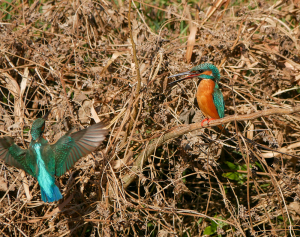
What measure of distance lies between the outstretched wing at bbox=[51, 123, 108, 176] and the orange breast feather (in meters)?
1.01

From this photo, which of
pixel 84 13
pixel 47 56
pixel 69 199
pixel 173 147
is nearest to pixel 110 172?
pixel 69 199

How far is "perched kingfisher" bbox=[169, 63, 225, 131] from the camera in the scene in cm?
313

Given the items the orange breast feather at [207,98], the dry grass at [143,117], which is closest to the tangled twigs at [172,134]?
the dry grass at [143,117]

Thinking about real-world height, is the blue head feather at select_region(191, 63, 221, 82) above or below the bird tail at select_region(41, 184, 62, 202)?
above

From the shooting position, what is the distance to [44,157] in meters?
2.76

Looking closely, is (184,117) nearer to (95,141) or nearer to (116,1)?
(95,141)

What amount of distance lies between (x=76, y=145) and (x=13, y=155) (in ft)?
1.78

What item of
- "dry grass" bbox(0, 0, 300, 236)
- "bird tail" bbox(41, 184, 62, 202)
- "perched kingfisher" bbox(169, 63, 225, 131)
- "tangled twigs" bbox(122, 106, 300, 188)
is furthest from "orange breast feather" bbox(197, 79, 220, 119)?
"bird tail" bbox(41, 184, 62, 202)

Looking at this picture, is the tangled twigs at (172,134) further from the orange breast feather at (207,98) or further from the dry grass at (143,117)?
the orange breast feather at (207,98)

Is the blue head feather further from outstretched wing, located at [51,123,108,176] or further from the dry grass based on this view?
outstretched wing, located at [51,123,108,176]

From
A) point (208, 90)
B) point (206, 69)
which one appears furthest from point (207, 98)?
point (206, 69)

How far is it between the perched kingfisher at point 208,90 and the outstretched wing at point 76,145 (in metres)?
1.00

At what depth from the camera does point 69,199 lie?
293cm

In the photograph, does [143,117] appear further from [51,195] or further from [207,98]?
[51,195]
